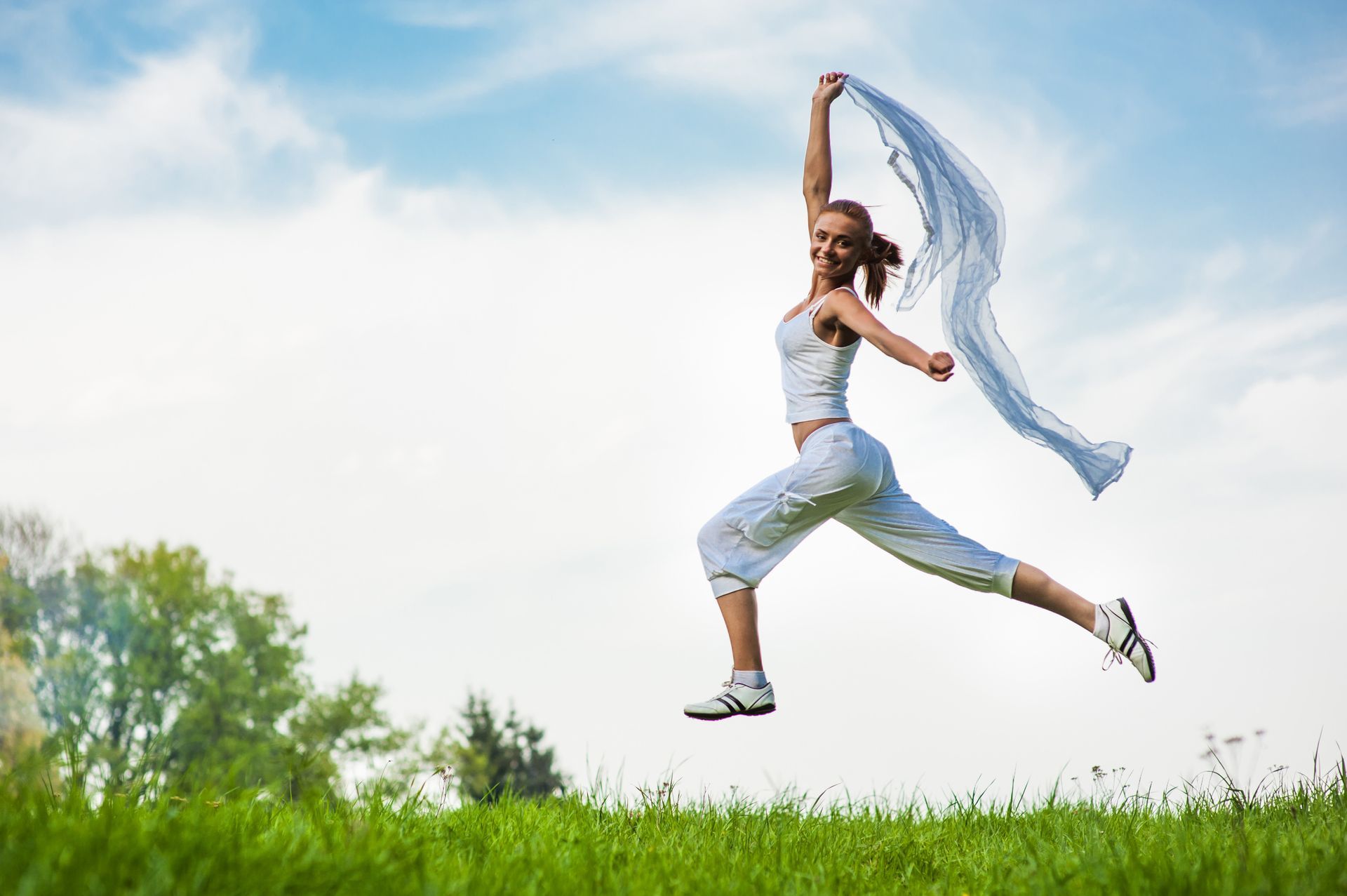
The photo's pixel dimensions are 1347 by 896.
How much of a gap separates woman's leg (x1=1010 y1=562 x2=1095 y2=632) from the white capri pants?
2.4 inches

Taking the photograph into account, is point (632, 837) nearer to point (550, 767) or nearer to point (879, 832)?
point (879, 832)

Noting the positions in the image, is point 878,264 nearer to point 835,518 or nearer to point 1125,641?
point 835,518

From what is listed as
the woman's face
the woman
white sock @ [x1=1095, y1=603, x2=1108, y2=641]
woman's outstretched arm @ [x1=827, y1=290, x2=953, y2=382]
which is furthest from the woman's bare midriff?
white sock @ [x1=1095, y1=603, x2=1108, y2=641]

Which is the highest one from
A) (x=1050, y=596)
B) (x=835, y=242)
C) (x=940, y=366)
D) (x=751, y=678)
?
(x=835, y=242)

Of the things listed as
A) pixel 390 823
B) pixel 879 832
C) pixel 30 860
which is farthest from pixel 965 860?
pixel 30 860

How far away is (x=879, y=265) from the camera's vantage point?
6.19m

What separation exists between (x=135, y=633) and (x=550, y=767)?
42.6 ft

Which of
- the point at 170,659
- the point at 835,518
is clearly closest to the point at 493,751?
the point at 170,659

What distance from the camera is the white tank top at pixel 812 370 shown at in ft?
18.6

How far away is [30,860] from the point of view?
2.85 meters

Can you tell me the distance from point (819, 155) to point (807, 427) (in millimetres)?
1636

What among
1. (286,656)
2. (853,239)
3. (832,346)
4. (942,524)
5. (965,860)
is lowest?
(965,860)

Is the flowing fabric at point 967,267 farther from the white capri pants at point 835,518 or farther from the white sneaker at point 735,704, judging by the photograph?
the white sneaker at point 735,704

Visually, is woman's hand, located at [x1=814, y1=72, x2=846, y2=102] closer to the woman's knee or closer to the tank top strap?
the tank top strap
